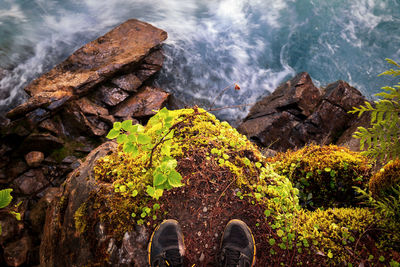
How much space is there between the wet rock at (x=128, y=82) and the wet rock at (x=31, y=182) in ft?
13.3

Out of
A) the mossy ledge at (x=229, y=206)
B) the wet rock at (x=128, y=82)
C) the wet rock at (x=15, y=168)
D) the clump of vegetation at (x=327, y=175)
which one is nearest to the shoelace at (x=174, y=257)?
the mossy ledge at (x=229, y=206)

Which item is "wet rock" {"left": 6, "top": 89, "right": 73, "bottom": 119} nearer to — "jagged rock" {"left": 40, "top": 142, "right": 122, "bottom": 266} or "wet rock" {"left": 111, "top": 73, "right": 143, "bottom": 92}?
"wet rock" {"left": 111, "top": 73, "right": 143, "bottom": 92}

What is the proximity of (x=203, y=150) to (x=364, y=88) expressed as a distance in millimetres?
11053

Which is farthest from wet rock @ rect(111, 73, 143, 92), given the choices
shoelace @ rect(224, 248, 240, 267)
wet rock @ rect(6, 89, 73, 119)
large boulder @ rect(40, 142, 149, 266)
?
shoelace @ rect(224, 248, 240, 267)

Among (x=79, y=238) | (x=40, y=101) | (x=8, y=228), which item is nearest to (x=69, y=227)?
(x=79, y=238)

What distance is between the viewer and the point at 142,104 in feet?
28.7

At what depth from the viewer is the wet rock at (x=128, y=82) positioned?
28.7 feet

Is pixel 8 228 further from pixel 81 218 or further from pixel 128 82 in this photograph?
pixel 128 82

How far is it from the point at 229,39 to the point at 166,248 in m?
11.9

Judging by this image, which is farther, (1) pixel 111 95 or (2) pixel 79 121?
(1) pixel 111 95

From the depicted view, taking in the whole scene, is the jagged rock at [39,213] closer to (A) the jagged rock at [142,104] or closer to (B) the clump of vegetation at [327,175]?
(A) the jagged rock at [142,104]

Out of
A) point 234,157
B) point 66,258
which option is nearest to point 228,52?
point 234,157

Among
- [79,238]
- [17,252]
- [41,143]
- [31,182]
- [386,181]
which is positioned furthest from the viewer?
[41,143]

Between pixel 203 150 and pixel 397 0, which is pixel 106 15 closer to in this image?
pixel 203 150
